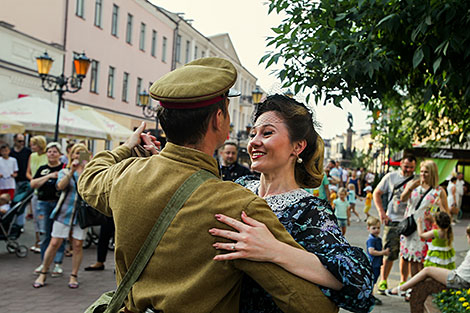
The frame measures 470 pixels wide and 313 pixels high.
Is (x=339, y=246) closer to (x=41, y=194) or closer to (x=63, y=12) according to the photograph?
(x=41, y=194)

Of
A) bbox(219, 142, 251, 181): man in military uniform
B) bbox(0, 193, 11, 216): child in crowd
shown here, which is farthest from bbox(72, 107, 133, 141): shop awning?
bbox(219, 142, 251, 181): man in military uniform

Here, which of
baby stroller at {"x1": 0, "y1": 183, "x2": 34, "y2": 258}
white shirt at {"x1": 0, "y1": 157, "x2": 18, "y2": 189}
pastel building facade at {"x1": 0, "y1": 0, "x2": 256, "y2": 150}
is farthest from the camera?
pastel building facade at {"x1": 0, "y1": 0, "x2": 256, "y2": 150}

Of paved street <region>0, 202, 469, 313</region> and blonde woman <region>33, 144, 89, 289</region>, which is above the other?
blonde woman <region>33, 144, 89, 289</region>

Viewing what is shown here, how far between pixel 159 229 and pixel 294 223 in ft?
1.93

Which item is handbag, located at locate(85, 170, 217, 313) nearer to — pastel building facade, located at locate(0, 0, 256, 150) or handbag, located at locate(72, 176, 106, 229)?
handbag, located at locate(72, 176, 106, 229)

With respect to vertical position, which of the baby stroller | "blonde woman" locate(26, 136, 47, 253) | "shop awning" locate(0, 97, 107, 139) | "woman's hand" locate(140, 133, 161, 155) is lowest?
the baby stroller

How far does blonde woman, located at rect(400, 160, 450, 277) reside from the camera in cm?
691

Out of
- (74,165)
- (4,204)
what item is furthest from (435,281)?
(4,204)

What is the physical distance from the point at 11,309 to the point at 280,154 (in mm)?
4530

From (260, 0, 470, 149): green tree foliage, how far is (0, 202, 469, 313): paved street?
129 inches

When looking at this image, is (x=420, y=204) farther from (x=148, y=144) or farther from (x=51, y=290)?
(x=148, y=144)

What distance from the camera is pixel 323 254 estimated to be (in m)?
1.79

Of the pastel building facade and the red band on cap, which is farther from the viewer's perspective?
the pastel building facade

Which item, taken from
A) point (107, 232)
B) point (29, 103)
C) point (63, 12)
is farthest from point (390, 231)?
point (63, 12)
